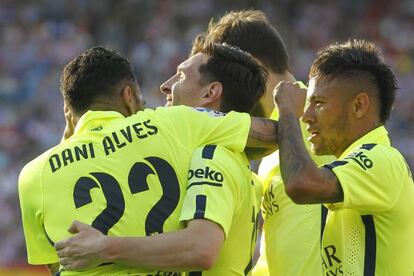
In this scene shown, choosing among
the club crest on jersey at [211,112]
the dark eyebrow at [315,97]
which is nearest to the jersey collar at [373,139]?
the dark eyebrow at [315,97]

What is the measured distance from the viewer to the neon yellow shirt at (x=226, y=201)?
441 centimetres

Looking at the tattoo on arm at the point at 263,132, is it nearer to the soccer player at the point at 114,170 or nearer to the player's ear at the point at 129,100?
the soccer player at the point at 114,170

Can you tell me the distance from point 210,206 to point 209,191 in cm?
7

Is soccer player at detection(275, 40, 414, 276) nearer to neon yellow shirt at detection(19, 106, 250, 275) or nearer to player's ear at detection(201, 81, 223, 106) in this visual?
player's ear at detection(201, 81, 223, 106)

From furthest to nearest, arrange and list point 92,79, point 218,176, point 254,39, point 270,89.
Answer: point 254,39
point 270,89
point 92,79
point 218,176

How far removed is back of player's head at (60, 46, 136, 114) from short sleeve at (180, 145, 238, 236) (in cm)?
52

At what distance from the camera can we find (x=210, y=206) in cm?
439

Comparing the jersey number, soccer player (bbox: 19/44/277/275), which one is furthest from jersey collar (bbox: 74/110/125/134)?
the jersey number

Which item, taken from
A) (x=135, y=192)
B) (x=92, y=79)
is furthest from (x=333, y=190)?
(x=92, y=79)

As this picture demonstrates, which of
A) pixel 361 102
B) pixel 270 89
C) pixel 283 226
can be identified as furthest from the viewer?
pixel 270 89

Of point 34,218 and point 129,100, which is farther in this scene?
point 129,100

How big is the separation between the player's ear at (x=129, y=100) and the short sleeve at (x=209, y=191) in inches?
16.7

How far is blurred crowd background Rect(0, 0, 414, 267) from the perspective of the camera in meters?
16.3

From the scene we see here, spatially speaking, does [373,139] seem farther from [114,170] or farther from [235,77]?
[114,170]
